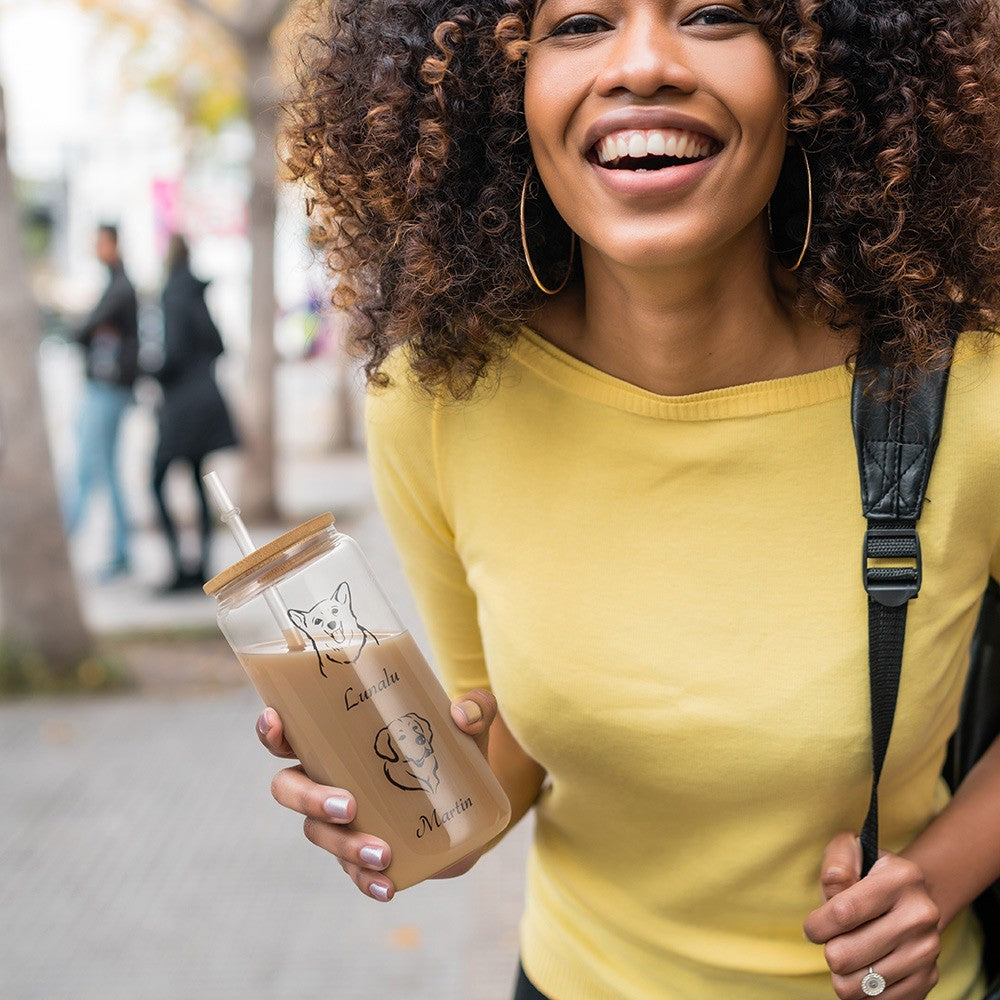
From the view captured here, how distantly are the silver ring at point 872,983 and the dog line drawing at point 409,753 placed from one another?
1.80 ft

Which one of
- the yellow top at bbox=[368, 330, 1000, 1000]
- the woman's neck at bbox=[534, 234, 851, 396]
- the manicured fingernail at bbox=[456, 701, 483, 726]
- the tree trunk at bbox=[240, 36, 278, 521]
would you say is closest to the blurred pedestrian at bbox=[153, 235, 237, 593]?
the tree trunk at bbox=[240, 36, 278, 521]

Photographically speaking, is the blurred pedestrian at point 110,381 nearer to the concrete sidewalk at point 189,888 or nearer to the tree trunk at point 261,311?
the tree trunk at point 261,311

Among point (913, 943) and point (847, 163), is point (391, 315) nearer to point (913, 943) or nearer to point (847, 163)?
point (847, 163)

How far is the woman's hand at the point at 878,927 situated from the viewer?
1.63m

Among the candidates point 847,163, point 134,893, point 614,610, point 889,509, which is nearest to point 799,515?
point 889,509

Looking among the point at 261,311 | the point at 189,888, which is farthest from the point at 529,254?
the point at 261,311

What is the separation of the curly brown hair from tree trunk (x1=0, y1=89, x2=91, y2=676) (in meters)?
4.61

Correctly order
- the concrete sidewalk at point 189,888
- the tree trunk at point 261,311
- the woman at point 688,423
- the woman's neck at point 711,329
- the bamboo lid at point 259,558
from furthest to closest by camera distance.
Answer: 1. the tree trunk at point 261,311
2. the concrete sidewalk at point 189,888
3. the woman's neck at point 711,329
4. the woman at point 688,423
5. the bamboo lid at point 259,558

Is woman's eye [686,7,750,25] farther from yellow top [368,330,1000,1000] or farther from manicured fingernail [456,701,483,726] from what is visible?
manicured fingernail [456,701,483,726]

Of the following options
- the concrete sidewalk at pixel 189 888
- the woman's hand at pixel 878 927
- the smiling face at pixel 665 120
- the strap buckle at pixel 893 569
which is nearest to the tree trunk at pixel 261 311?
the concrete sidewalk at pixel 189 888

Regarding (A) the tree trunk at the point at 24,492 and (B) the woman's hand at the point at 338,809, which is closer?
(B) the woman's hand at the point at 338,809

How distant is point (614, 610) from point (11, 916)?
3303 mm

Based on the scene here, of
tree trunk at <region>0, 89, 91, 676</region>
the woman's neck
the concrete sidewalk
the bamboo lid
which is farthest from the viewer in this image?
tree trunk at <region>0, 89, 91, 676</region>

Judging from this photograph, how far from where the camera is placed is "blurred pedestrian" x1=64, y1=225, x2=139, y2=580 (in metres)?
8.53
